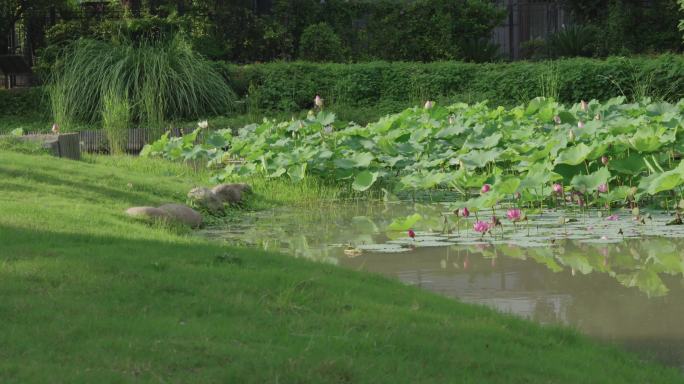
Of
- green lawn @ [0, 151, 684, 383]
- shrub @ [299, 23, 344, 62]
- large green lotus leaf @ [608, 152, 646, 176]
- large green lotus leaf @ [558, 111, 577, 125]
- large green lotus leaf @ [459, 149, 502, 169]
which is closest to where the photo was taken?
green lawn @ [0, 151, 684, 383]

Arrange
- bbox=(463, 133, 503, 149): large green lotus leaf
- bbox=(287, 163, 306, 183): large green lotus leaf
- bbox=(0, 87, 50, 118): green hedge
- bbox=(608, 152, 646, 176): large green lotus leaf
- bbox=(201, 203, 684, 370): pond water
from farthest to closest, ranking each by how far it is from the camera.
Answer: bbox=(0, 87, 50, 118): green hedge, bbox=(287, 163, 306, 183): large green lotus leaf, bbox=(463, 133, 503, 149): large green lotus leaf, bbox=(608, 152, 646, 176): large green lotus leaf, bbox=(201, 203, 684, 370): pond water

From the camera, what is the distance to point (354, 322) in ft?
15.0

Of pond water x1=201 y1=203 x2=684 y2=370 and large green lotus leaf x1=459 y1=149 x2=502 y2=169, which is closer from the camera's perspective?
pond water x1=201 y1=203 x2=684 y2=370

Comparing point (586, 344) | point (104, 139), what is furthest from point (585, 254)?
point (104, 139)

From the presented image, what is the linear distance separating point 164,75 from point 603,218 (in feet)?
32.1

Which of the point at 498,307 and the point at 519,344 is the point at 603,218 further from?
the point at 519,344

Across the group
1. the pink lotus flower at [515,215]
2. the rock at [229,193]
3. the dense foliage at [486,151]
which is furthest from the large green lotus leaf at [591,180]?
the rock at [229,193]

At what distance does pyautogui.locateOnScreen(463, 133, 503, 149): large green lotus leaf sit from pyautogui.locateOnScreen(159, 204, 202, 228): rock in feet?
9.24

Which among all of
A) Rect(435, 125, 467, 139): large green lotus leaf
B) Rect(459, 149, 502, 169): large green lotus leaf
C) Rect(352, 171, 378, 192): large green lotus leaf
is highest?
Rect(435, 125, 467, 139): large green lotus leaf

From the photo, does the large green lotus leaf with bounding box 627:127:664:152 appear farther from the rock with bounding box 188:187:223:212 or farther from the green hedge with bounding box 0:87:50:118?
the green hedge with bounding box 0:87:50:118

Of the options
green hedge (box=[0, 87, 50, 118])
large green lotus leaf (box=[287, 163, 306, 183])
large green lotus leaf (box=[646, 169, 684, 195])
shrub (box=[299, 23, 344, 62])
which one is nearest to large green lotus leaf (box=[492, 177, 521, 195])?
large green lotus leaf (box=[646, 169, 684, 195])

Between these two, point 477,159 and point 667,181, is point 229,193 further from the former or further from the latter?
point 667,181

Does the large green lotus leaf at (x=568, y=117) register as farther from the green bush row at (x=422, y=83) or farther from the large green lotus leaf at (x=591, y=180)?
the green bush row at (x=422, y=83)

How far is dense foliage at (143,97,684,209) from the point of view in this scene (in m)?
8.75
